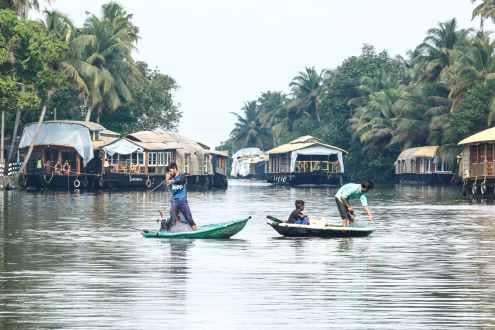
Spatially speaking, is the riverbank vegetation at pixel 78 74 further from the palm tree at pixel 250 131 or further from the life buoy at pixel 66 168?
the palm tree at pixel 250 131

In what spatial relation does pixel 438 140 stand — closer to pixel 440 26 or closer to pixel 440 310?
pixel 440 26

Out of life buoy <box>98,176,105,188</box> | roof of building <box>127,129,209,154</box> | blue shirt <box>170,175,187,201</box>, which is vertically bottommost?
blue shirt <box>170,175,187,201</box>

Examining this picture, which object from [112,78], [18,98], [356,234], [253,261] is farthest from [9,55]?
[253,261]

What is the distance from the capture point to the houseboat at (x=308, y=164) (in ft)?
335

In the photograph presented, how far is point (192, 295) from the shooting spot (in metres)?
16.9

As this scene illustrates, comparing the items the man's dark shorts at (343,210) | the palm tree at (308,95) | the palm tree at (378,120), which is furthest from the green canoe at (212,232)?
the palm tree at (308,95)

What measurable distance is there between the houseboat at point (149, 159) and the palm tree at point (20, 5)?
38.3ft

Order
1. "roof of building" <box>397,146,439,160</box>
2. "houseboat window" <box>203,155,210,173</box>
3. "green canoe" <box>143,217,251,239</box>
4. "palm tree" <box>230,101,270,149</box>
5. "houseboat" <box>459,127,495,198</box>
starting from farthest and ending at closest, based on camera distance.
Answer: "palm tree" <box>230,101,270,149</box>
"houseboat window" <box>203,155,210,173</box>
"roof of building" <box>397,146,439,160</box>
"houseboat" <box>459,127,495,198</box>
"green canoe" <box>143,217,251,239</box>

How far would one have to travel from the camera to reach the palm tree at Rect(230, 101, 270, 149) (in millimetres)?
187000

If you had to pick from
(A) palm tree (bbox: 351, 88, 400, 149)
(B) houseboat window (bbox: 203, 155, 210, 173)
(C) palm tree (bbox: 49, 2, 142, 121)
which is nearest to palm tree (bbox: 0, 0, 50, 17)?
(C) palm tree (bbox: 49, 2, 142, 121)

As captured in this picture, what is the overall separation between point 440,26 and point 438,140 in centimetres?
866

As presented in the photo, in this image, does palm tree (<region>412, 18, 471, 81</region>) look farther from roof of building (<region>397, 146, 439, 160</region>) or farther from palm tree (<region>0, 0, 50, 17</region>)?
palm tree (<region>0, 0, 50, 17</region>)

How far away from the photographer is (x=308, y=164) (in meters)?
115

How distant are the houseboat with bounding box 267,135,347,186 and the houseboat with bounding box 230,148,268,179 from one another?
40357 mm
